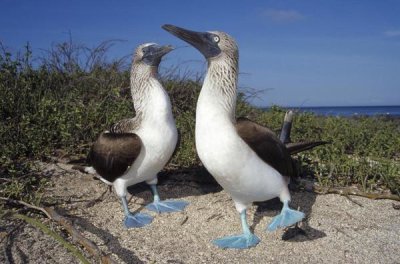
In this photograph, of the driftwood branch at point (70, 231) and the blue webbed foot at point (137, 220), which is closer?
the driftwood branch at point (70, 231)

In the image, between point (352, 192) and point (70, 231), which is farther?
point (352, 192)

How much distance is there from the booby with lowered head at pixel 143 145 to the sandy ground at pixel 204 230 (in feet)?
0.58

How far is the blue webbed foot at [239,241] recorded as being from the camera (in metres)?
2.65

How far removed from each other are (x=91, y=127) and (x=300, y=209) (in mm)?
2206

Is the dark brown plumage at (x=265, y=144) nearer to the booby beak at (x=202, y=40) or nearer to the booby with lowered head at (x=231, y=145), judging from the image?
the booby with lowered head at (x=231, y=145)

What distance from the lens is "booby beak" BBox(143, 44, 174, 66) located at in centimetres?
340

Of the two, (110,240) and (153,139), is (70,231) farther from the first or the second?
(153,139)

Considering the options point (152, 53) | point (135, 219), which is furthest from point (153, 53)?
point (135, 219)

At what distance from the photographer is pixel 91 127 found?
4.28 metres

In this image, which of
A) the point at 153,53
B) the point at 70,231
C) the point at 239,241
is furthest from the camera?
the point at 153,53

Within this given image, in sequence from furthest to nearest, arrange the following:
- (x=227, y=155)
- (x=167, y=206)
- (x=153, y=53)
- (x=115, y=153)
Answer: (x=153, y=53) < (x=167, y=206) < (x=115, y=153) < (x=227, y=155)

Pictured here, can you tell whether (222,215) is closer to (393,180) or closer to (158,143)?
(158,143)

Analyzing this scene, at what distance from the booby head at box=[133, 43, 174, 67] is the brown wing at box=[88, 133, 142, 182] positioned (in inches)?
26.7

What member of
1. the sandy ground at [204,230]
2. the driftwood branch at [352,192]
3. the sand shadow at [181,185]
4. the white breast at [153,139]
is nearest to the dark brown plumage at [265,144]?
the sandy ground at [204,230]
